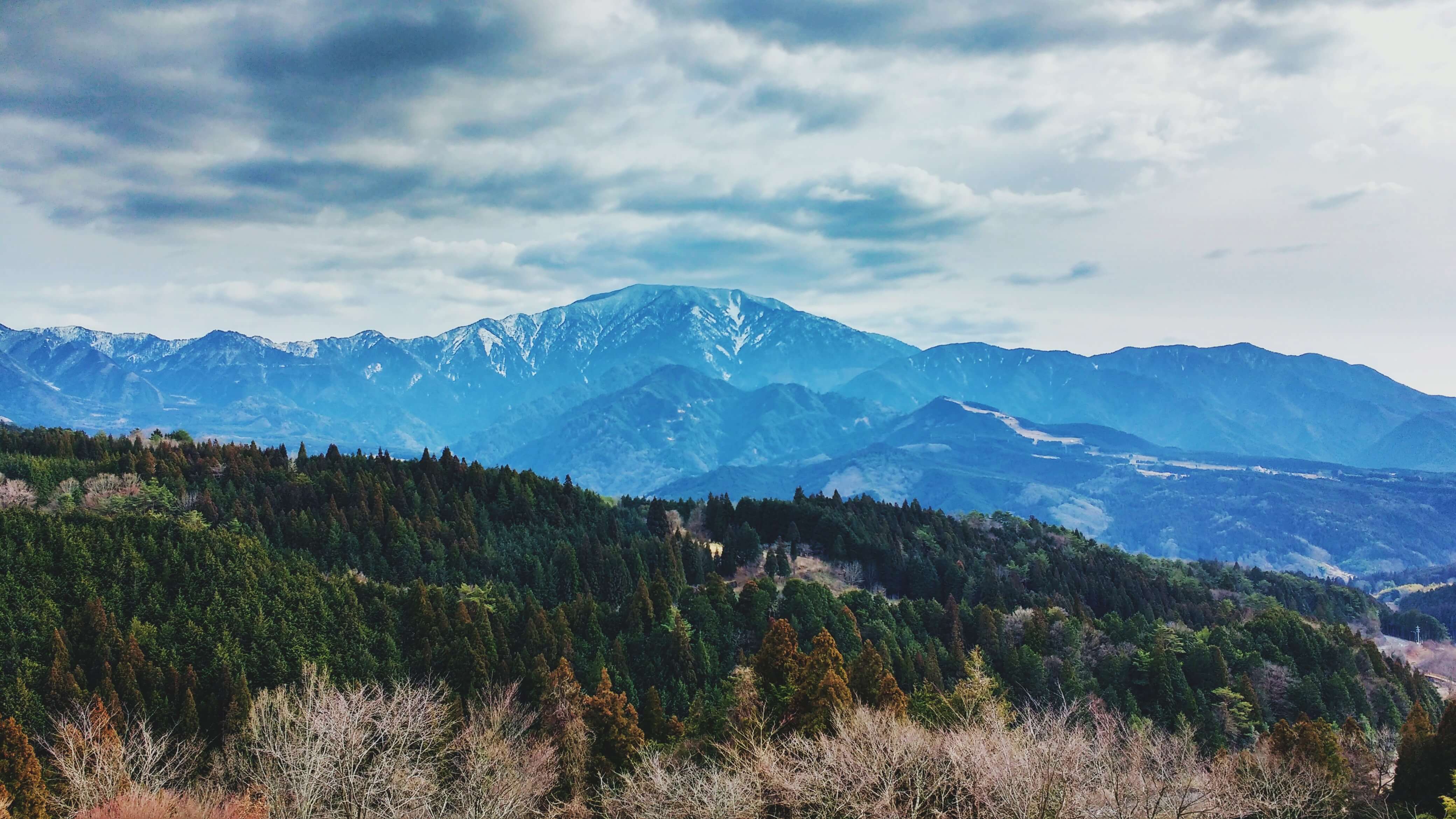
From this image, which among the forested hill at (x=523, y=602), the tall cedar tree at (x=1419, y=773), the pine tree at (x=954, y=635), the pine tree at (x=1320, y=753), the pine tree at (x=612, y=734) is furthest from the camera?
the pine tree at (x=954, y=635)

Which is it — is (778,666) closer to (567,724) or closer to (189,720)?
(567,724)

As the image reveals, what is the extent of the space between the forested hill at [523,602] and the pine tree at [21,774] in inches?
678

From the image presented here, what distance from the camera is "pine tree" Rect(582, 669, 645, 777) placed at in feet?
207

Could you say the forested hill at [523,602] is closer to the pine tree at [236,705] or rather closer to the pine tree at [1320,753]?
the pine tree at [236,705]

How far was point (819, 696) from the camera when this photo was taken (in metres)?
61.3

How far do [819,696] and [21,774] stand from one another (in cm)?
5122

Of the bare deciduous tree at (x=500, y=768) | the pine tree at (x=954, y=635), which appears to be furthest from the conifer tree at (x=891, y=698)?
the pine tree at (x=954, y=635)

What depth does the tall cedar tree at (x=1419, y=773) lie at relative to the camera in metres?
57.0

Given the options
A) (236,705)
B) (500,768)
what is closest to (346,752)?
(500,768)

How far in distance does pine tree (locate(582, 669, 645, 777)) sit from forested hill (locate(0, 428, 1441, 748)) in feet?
19.1

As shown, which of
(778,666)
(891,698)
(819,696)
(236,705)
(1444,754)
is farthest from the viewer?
(236,705)

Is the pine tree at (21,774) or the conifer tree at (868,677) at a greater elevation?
the conifer tree at (868,677)

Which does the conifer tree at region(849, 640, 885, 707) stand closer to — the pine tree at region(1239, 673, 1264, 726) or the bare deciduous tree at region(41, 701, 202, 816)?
the bare deciduous tree at region(41, 701, 202, 816)

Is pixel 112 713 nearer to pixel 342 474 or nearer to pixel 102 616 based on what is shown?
pixel 102 616
